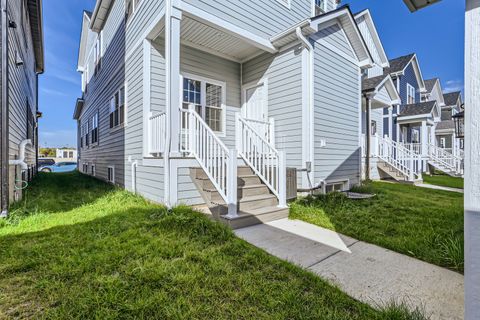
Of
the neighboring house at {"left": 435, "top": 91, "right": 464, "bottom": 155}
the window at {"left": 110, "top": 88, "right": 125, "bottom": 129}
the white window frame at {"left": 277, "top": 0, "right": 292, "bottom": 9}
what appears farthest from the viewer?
the neighboring house at {"left": 435, "top": 91, "right": 464, "bottom": 155}

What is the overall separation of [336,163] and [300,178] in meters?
1.71

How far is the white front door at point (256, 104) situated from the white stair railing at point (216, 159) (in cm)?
249

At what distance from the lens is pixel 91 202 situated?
5.48 meters

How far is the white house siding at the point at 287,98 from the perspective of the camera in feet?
20.0

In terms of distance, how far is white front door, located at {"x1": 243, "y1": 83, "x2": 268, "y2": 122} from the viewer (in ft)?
22.6

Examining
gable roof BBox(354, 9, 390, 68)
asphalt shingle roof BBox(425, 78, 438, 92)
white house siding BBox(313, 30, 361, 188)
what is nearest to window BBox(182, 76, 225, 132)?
white house siding BBox(313, 30, 361, 188)

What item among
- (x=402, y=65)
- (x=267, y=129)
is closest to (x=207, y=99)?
(x=267, y=129)

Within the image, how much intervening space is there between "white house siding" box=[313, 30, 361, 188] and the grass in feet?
13.9

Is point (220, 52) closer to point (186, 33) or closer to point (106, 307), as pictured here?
point (186, 33)

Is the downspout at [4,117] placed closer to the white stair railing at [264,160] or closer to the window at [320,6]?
the white stair railing at [264,160]

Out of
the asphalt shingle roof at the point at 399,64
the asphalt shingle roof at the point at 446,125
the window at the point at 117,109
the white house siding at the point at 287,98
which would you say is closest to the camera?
the white house siding at the point at 287,98

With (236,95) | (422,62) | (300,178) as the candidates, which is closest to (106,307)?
(300,178)

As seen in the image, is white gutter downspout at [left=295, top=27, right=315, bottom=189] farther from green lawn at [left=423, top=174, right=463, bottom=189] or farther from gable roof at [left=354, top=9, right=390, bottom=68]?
gable roof at [left=354, top=9, right=390, bottom=68]

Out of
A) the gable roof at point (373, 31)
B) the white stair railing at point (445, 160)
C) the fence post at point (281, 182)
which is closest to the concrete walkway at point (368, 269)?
the fence post at point (281, 182)
